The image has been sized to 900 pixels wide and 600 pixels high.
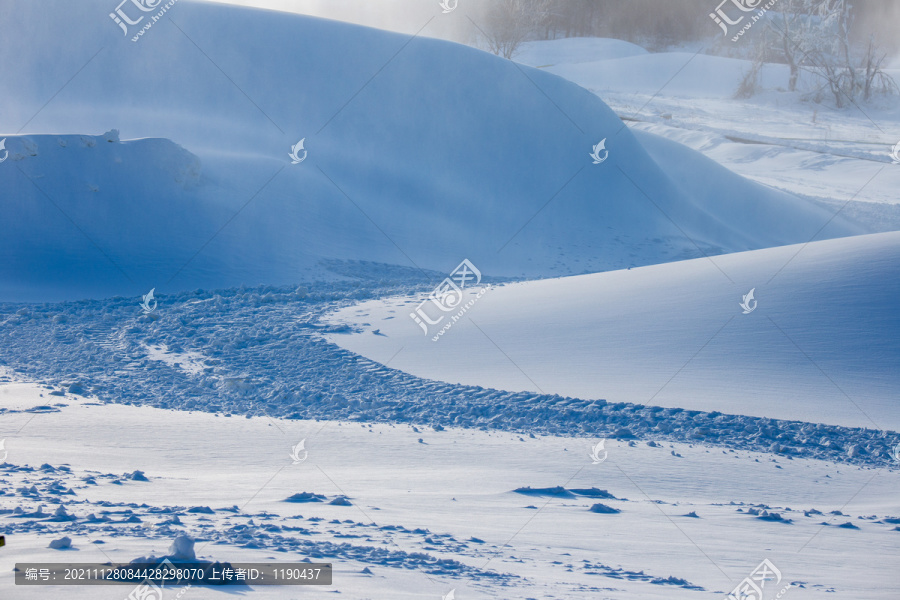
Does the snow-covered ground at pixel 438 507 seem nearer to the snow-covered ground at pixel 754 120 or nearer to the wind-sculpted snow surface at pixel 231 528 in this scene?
the wind-sculpted snow surface at pixel 231 528

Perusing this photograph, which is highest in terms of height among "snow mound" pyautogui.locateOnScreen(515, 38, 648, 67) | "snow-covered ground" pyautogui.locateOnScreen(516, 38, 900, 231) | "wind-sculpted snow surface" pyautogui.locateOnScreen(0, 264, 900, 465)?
"snow mound" pyautogui.locateOnScreen(515, 38, 648, 67)

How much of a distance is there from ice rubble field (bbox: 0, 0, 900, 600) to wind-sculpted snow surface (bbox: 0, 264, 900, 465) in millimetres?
39

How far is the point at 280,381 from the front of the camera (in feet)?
23.1

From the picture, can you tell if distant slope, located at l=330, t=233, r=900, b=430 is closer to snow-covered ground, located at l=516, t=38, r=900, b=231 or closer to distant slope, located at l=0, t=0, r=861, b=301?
distant slope, located at l=0, t=0, r=861, b=301

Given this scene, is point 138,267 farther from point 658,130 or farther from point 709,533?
point 658,130

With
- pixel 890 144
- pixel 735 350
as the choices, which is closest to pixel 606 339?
pixel 735 350

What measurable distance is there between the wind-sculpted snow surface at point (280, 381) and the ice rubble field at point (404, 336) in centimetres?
4

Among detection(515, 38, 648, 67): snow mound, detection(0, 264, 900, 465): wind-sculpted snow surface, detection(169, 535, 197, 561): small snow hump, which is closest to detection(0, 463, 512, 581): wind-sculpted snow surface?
detection(169, 535, 197, 561): small snow hump

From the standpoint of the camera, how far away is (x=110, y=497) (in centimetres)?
391

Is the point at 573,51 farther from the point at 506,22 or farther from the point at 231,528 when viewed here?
the point at 231,528

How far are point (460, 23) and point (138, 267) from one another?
3738 centimetres

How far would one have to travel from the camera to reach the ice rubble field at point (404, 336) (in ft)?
11.9

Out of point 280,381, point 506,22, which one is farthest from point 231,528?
point 506,22

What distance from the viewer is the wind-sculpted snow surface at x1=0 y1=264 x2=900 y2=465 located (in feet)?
19.0
